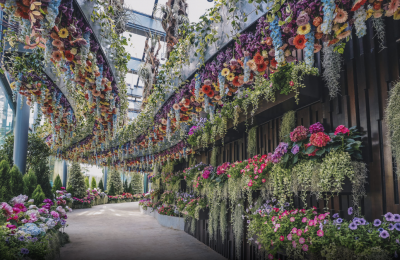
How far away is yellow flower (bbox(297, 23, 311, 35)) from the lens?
1791 millimetres

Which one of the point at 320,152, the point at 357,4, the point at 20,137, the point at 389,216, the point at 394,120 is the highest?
the point at 357,4

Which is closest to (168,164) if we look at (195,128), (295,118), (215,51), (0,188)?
(195,128)

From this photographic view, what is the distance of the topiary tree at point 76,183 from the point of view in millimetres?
13523

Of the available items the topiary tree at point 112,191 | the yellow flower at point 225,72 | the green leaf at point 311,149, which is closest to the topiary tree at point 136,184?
the topiary tree at point 112,191

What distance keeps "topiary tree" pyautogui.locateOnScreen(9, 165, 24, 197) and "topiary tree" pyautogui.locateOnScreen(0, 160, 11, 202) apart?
0.18ft

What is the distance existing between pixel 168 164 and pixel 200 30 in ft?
20.0

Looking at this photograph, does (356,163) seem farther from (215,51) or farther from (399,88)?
(215,51)

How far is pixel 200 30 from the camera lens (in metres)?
2.75

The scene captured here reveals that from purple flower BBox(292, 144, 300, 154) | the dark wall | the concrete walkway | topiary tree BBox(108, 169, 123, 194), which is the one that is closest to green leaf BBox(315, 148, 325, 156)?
purple flower BBox(292, 144, 300, 154)

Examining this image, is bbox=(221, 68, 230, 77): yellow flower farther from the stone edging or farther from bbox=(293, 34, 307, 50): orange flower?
the stone edging

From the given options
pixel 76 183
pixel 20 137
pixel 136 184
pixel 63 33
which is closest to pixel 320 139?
pixel 63 33

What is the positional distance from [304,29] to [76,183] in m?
14.1

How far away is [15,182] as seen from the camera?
16.7ft

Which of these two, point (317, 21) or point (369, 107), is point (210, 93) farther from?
point (369, 107)
